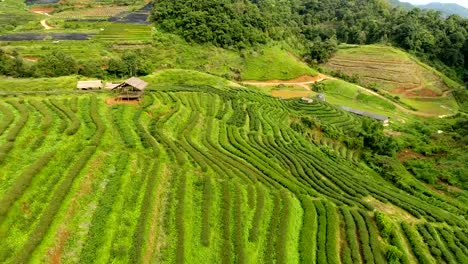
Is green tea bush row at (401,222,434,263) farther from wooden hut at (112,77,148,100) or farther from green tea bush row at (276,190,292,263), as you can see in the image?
wooden hut at (112,77,148,100)

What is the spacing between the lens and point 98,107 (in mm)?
44031

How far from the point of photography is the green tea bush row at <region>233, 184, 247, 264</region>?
88.0ft

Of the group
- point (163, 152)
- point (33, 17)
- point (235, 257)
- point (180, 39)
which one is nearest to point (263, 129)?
point (163, 152)

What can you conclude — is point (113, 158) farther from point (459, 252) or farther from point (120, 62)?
point (120, 62)

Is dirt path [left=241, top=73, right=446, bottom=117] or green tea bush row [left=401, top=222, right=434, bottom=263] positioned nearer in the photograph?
green tea bush row [left=401, top=222, right=434, bottom=263]

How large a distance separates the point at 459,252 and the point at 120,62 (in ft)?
244

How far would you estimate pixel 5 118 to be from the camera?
37.3m

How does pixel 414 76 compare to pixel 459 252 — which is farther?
pixel 414 76

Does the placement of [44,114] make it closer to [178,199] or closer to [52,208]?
[52,208]

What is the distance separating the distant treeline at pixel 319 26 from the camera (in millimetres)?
113438

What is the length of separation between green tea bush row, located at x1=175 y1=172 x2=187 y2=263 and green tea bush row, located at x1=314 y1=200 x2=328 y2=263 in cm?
1119

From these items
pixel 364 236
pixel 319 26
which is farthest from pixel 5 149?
pixel 319 26

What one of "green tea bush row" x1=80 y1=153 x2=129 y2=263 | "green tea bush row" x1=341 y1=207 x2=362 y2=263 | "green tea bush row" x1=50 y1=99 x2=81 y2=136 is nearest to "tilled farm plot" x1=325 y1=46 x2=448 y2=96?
"green tea bush row" x1=341 y1=207 x2=362 y2=263

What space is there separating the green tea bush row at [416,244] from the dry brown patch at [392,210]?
2.07 metres
